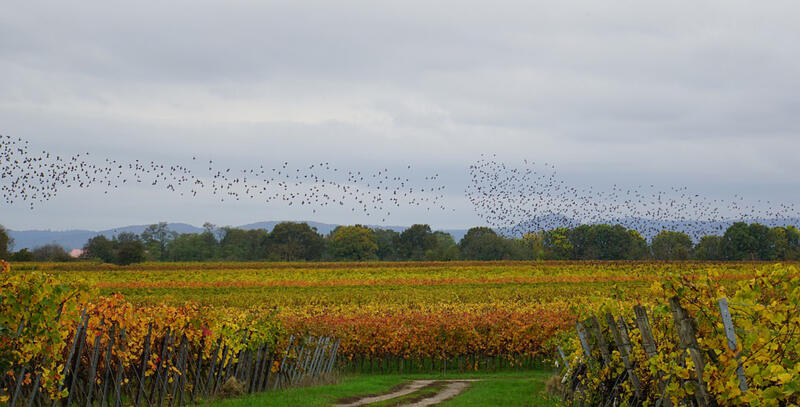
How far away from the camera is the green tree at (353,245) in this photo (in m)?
115

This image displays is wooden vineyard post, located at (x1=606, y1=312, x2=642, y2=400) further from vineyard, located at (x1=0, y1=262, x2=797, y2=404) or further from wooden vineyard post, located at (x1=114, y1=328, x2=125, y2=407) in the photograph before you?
wooden vineyard post, located at (x1=114, y1=328, x2=125, y2=407)

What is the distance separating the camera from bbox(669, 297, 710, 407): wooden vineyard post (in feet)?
20.3

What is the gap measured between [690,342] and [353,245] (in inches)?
4324

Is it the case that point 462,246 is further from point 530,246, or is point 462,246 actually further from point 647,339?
point 647,339

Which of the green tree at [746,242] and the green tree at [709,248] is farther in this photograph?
the green tree at [709,248]

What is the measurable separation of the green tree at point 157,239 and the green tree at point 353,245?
4080cm

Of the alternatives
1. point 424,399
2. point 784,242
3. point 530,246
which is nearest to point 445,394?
point 424,399

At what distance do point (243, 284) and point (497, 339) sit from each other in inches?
1223

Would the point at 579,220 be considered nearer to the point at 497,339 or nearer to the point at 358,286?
the point at 358,286

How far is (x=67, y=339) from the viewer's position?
10.9 metres

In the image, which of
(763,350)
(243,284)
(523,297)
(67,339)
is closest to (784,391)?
(763,350)

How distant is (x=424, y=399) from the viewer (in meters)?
15.4

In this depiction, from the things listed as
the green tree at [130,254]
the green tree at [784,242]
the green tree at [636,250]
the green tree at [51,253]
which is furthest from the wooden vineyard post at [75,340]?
the green tree at [636,250]

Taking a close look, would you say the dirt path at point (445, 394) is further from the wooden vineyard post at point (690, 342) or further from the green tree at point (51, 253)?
the green tree at point (51, 253)
